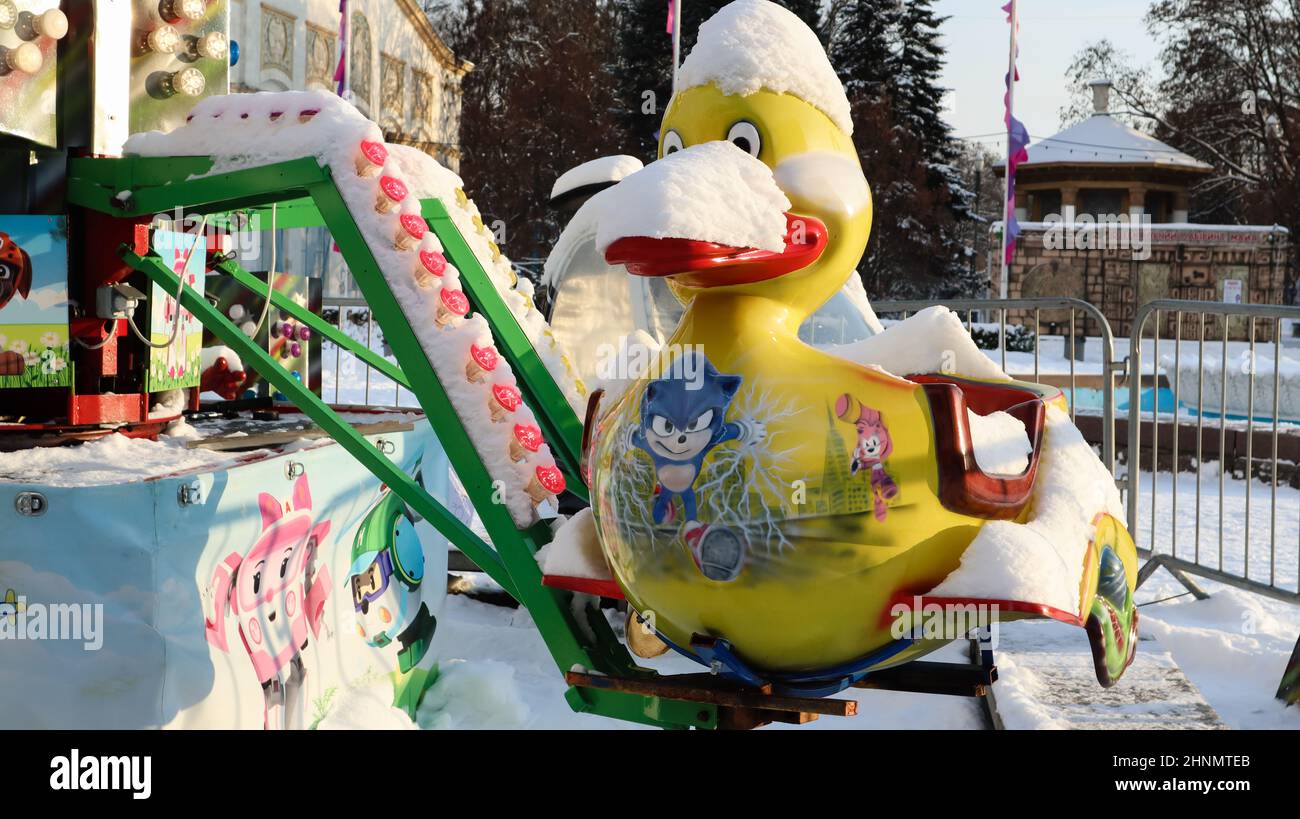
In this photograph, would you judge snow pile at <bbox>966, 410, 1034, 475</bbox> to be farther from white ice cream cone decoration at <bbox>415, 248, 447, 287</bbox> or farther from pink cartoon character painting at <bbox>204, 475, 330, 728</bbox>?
pink cartoon character painting at <bbox>204, 475, 330, 728</bbox>

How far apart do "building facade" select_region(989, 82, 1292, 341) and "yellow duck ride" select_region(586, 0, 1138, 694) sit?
906 inches

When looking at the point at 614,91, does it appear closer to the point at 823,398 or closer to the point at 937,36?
the point at 937,36

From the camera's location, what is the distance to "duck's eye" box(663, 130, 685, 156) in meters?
2.45

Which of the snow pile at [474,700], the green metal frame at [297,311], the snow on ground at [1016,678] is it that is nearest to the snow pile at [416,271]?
the green metal frame at [297,311]

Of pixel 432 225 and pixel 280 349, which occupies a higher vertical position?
pixel 432 225

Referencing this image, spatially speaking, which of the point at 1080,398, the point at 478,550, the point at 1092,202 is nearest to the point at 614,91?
the point at 1092,202

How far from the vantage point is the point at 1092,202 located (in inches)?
1110

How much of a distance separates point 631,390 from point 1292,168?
3341cm

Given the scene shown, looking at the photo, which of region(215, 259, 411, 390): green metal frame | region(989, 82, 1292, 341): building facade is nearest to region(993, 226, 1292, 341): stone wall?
region(989, 82, 1292, 341): building facade

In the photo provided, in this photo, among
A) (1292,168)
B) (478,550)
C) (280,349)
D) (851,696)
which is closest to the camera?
(478,550)

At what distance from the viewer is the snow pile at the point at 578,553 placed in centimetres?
257

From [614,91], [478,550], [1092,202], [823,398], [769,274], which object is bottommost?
[478,550]

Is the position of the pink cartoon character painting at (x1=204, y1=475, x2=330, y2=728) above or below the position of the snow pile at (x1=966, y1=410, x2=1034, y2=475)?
below

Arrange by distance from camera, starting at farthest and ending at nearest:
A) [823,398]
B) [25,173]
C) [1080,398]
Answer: [1080,398], [25,173], [823,398]
